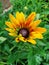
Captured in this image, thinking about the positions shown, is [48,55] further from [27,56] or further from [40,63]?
[27,56]

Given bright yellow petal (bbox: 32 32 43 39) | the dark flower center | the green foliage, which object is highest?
bright yellow petal (bbox: 32 32 43 39)

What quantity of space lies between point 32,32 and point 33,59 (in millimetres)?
165

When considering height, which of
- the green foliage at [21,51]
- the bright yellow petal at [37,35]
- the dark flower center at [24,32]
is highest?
the bright yellow petal at [37,35]

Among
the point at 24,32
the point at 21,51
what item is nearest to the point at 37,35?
the point at 24,32

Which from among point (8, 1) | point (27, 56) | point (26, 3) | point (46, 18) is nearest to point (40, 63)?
point (27, 56)

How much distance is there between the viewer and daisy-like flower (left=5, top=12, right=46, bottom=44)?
116 centimetres

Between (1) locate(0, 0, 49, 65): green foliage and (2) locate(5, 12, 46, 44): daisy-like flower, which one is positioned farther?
(1) locate(0, 0, 49, 65): green foliage

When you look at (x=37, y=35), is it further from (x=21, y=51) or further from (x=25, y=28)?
(x=21, y=51)

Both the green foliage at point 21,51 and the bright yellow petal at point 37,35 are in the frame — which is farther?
the green foliage at point 21,51

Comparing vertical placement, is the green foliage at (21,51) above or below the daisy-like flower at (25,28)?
below

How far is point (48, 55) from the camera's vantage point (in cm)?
143

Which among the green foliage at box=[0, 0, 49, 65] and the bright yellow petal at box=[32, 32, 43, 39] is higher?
the bright yellow petal at box=[32, 32, 43, 39]

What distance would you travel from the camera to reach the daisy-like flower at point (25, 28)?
45.9 inches

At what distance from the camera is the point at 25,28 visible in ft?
4.05
